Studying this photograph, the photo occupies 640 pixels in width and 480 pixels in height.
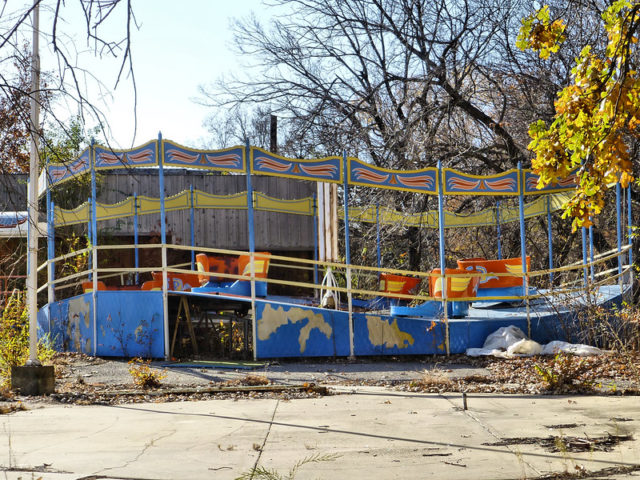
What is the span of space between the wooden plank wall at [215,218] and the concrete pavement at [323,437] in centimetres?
1390

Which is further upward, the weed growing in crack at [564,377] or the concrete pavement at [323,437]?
the weed growing in crack at [564,377]

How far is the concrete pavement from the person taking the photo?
5090mm

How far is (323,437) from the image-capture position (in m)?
6.26

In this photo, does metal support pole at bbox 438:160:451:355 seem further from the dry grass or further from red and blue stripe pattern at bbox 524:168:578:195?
the dry grass

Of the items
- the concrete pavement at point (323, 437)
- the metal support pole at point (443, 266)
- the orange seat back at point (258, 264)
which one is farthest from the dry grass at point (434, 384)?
the orange seat back at point (258, 264)

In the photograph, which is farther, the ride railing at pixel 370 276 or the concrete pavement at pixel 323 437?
the ride railing at pixel 370 276

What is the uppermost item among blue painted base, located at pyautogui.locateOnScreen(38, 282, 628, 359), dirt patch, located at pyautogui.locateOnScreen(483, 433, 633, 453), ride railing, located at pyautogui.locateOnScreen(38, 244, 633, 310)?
ride railing, located at pyautogui.locateOnScreen(38, 244, 633, 310)

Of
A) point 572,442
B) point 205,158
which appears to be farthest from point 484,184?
point 572,442

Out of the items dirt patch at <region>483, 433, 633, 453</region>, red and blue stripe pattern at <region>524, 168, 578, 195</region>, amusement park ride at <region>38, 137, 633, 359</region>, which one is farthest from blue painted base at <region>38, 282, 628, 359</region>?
dirt patch at <region>483, 433, 633, 453</region>

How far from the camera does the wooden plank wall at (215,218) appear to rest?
21.9 metres

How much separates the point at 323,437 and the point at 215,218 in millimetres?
16755

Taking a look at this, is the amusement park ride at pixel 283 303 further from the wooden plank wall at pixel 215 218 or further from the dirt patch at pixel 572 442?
the wooden plank wall at pixel 215 218

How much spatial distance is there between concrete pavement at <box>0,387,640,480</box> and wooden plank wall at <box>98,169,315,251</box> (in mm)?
13898

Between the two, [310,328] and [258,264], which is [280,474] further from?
[258,264]
